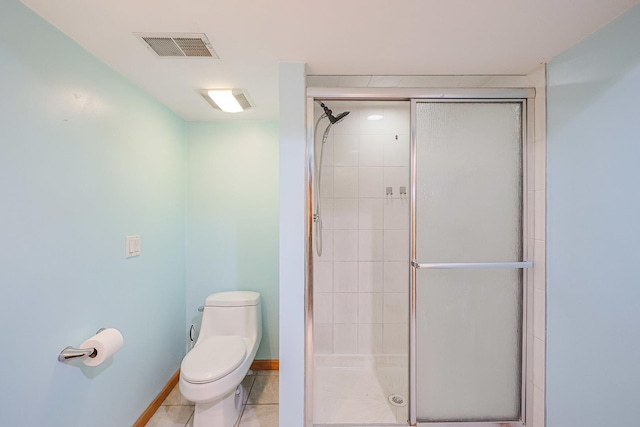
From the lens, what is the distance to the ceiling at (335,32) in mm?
1015

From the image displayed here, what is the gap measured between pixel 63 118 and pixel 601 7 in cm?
228

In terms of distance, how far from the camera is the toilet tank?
205 cm

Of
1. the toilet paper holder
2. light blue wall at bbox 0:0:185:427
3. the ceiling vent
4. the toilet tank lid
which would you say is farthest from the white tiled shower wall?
the toilet paper holder

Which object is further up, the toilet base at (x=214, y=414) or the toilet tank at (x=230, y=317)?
the toilet tank at (x=230, y=317)

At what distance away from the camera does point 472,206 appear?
1.54 meters

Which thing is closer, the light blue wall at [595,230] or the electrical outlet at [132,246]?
the light blue wall at [595,230]

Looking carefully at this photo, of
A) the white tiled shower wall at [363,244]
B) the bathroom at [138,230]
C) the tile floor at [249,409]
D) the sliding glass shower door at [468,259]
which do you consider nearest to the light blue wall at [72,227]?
the bathroom at [138,230]

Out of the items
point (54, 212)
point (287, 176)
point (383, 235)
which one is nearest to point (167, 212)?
point (54, 212)

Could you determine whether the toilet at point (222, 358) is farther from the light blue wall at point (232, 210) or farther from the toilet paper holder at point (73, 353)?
the toilet paper holder at point (73, 353)

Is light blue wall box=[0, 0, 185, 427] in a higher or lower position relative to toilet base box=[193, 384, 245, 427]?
higher

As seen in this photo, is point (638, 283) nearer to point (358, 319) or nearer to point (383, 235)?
point (383, 235)

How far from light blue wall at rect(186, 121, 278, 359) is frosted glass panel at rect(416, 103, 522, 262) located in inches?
49.2

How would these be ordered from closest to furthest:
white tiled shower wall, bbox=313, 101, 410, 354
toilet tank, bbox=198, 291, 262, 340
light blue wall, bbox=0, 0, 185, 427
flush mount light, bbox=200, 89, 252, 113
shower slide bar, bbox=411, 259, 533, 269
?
light blue wall, bbox=0, 0, 185, 427 → shower slide bar, bbox=411, 259, 533, 269 → flush mount light, bbox=200, 89, 252, 113 → toilet tank, bbox=198, 291, 262, 340 → white tiled shower wall, bbox=313, 101, 410, 354

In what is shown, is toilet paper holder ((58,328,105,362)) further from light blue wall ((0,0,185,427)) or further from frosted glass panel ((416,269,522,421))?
frosted glass panel ((416,269,522,421))
